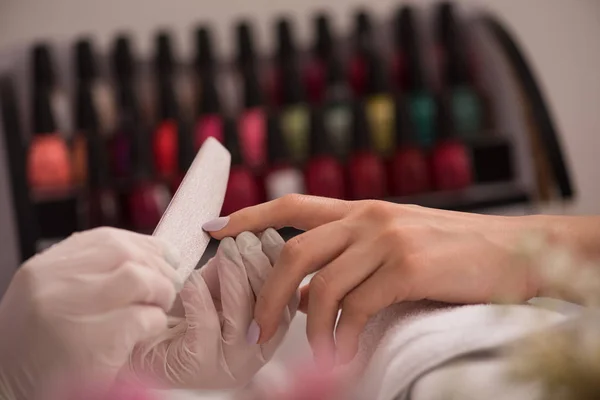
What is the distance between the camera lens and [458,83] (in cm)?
140

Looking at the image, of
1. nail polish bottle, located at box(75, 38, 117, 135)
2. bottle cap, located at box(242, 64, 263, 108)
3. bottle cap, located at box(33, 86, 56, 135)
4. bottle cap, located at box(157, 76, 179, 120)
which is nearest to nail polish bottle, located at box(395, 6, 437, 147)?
bottle cap, located at box(242, 64, 263, 108)

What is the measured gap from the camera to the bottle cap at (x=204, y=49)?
138 centimetres

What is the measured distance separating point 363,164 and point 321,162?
0.09 m

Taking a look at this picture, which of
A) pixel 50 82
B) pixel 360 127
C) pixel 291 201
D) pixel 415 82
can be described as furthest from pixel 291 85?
pixel 291 201

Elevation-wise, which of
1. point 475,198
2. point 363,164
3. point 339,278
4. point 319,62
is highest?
point 319,62

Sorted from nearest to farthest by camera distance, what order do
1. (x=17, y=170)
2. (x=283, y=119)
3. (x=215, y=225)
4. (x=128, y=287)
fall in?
(x=128, y=287) < (x=215, y=225) < (x=17, y=170) < (x=283, y=119)

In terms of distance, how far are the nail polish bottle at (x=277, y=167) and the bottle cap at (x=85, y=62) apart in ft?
1.36

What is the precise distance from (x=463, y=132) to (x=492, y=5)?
50cm

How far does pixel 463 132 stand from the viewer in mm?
1397

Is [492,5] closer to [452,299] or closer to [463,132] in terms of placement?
[463,132]

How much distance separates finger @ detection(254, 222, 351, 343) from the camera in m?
0.49

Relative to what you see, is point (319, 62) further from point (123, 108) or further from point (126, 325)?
point (126, 325)

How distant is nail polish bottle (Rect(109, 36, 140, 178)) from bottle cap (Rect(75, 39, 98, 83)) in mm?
46

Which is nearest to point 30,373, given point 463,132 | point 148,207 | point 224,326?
point 224,326
